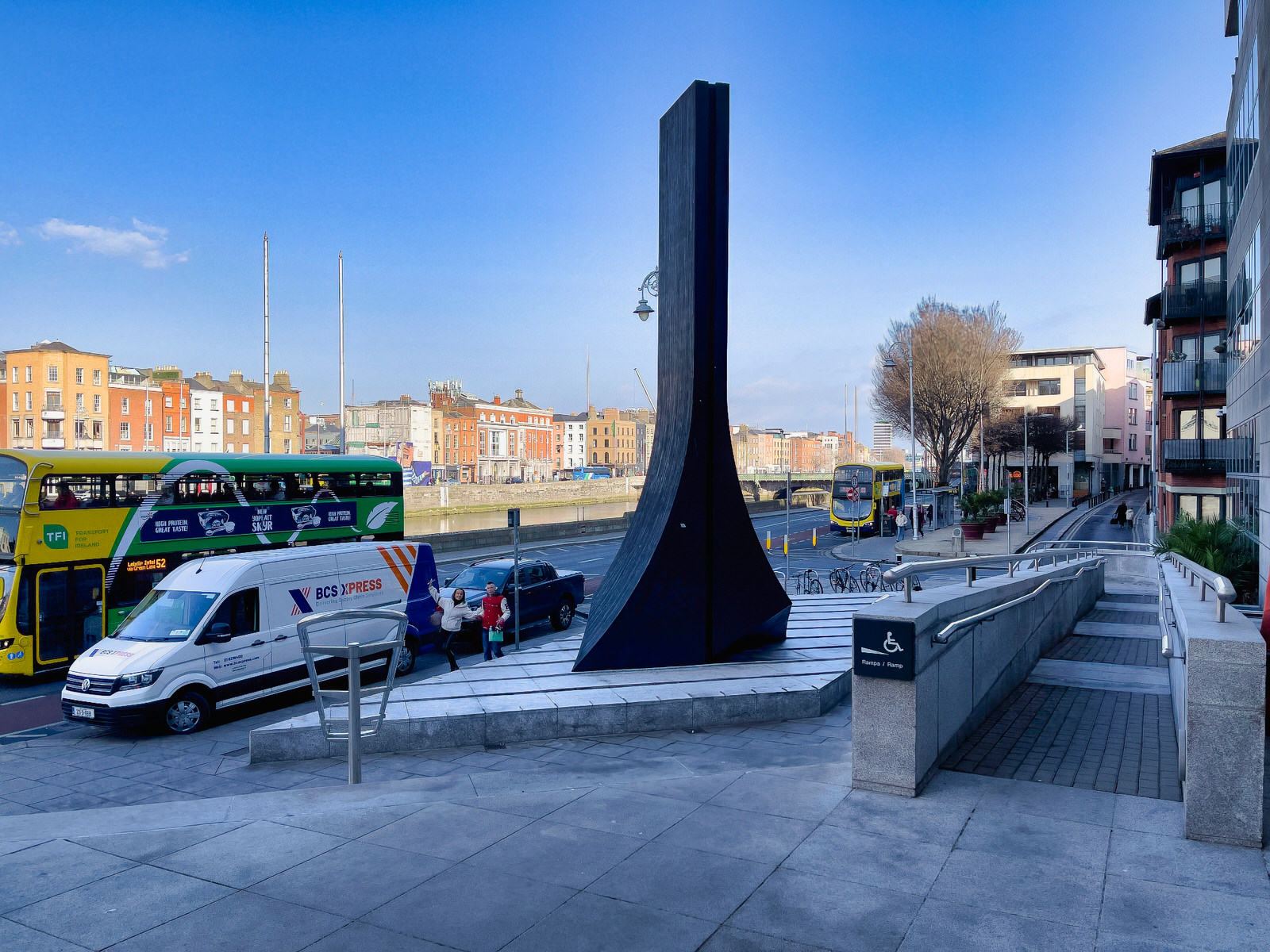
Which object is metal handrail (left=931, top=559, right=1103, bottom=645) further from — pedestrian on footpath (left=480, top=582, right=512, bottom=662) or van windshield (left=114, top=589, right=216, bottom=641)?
van windshield (left=114, top=589, right=216, bottom=641)

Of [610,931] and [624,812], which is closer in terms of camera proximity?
[610,931]

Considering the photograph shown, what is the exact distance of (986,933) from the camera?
13.2 ft

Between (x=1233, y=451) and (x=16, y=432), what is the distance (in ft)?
269

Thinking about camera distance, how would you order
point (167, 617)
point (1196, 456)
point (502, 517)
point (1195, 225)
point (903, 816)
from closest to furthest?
point (903, 816) < point (167, 617) < point (1196, 456) < point (1195, 225) < point (502, 517)

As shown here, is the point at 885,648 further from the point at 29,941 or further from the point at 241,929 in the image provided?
the point at 29,941

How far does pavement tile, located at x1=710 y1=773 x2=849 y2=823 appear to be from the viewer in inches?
223

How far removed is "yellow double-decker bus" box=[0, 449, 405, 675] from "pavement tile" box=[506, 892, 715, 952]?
44.7ft

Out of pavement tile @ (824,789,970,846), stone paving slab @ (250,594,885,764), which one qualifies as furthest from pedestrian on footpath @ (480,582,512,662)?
pavement tile @ (824,789,970,846)

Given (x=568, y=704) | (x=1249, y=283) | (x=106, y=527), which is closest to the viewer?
(x=568, y=704)

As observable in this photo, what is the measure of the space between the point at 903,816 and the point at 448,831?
9.14 feet

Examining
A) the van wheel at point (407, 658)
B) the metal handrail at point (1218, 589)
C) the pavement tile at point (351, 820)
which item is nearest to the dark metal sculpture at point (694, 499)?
the van wheel at point (407, 658)

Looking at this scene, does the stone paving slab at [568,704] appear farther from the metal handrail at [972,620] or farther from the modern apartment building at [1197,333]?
the modern apartment building at [1197,333]

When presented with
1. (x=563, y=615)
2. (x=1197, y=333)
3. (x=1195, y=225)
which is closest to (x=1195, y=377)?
(x=1197, y=333)

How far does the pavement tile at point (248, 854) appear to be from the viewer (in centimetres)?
476
